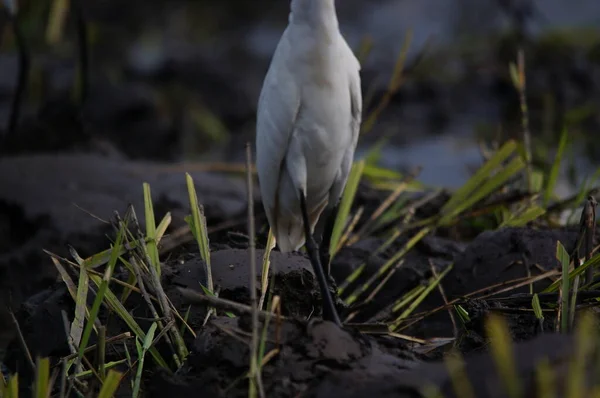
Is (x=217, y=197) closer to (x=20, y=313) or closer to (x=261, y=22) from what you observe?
(x=20, y=313)

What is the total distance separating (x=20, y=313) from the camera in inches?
155

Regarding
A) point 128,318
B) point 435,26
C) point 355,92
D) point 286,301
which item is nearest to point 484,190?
point 355,92

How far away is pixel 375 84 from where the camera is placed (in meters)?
9.51

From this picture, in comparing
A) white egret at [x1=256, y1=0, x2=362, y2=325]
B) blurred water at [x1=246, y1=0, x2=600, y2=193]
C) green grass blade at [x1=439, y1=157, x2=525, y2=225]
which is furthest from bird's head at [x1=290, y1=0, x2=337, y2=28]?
blurred water at [x1=246, y1=0, x2=600, y2=193]

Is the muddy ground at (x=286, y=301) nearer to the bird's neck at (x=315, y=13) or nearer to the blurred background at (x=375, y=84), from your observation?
the bird's neck at (x=315, y=13)

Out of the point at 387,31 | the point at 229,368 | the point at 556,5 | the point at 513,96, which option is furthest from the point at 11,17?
the point at 556,5

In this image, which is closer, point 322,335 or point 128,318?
point 322,335

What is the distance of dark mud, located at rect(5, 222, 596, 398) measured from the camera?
237 cm

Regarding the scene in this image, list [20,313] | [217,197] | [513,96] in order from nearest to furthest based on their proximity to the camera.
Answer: [20,313], [217,197], [513,96]

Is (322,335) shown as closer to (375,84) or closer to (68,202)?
(68,202)

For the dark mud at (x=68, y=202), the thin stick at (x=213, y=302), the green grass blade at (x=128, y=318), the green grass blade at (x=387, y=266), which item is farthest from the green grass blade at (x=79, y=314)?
the dark mud at (x=68, y=202)

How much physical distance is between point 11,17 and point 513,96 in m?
6.58

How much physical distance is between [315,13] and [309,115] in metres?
0.32

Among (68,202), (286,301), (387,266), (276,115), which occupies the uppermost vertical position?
(276,115)
